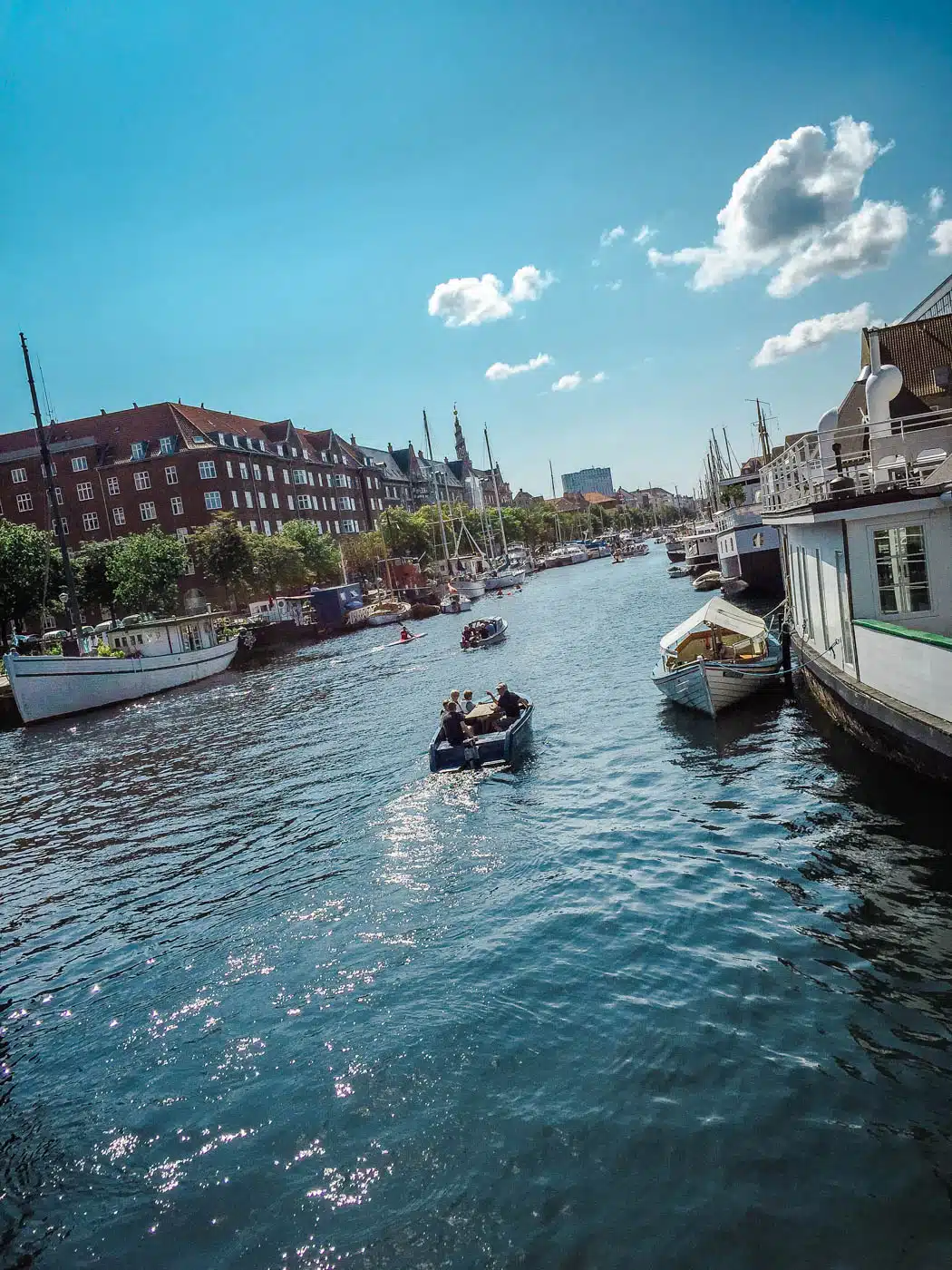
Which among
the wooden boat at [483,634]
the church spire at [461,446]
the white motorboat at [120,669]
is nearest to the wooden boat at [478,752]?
the wooden boat at [483,634]

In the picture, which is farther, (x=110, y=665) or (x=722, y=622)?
(x=110, y=665)

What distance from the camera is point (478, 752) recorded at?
1939 centimetres

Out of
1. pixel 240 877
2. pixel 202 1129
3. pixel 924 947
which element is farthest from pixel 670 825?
pixel 202 1129

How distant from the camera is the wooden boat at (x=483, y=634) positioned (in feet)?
151

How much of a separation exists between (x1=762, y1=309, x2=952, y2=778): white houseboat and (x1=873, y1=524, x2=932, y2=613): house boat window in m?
0.02

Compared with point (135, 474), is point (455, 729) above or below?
below

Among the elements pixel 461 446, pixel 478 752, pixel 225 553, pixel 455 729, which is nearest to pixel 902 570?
pixel 478 752

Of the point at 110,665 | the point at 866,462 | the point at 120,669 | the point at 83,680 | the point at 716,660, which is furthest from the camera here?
the point at 120,669

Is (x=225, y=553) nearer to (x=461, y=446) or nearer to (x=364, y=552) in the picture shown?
(x=364, y=552)

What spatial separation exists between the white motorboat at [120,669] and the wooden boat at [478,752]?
29.0 metres

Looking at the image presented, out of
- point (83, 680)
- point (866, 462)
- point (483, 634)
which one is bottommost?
point (483, 634)

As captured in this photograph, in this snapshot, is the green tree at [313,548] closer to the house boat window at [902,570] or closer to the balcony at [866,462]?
the balcony at [866,462]

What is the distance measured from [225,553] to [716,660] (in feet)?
190

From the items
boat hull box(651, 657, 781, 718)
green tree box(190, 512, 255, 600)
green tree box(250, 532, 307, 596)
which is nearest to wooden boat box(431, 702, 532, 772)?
boat hull box(651, 657, 781, 718)
